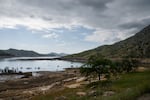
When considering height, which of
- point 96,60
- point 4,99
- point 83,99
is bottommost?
point 4,99

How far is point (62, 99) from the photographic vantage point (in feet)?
120

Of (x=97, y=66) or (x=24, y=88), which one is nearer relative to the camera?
(x=97, y=66)

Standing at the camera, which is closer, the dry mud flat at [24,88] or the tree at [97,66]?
the dry mud flat at [24,88]

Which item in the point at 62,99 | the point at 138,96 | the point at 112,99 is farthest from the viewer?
the point at 62,99

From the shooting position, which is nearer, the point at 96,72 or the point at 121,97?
the point at 121,97

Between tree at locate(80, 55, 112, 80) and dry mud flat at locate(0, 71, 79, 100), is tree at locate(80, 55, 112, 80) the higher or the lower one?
the higher one

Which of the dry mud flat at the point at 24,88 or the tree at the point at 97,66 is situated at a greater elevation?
the tree at the point at 97,66

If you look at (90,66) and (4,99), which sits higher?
(90,66)

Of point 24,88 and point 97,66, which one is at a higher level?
point 97,66

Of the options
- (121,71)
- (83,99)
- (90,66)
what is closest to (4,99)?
(90,66)

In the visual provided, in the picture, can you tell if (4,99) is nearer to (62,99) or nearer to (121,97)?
(62,99)

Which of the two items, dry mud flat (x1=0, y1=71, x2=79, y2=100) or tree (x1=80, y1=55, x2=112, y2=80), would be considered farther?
tree (x1=80, y1=55, x2=112, y2=80)

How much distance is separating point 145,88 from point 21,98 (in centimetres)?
3489

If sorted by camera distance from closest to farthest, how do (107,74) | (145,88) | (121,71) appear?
(145,88), (107,74), (121,71)
